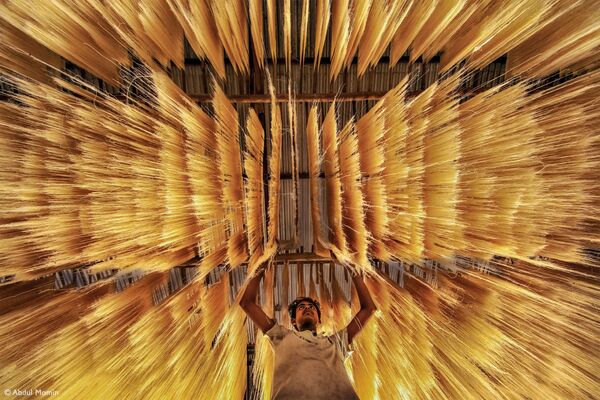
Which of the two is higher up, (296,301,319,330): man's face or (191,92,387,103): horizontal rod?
(191,92,387,103): horizontal rod

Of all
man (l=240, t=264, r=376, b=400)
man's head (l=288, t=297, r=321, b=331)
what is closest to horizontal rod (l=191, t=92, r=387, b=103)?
man (l=240, t=264, r=376, b=400)

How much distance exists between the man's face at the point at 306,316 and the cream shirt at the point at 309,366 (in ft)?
0.15

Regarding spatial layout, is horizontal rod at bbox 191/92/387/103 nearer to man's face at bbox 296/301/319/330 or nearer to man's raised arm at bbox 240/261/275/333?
man's raised arm at bbox 240/261/275/333

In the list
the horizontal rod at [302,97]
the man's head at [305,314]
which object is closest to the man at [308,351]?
the man's head at [305,314]

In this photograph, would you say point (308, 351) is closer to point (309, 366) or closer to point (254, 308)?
point (309, 366)

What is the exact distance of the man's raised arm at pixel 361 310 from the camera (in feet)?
4.61

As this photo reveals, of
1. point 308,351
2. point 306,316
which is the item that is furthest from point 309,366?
point 306,316

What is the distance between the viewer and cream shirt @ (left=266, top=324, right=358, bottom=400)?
107cm

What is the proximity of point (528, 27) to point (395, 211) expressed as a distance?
99cm

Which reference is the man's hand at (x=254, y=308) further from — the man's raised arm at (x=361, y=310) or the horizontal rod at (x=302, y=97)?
the horizontal rod at (x=302, y=97)

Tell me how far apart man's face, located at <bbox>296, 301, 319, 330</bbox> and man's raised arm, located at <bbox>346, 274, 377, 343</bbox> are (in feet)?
0.63

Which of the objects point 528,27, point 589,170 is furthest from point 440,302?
point 528,27

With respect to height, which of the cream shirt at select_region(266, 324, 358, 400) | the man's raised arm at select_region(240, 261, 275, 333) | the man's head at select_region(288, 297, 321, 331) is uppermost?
the man's raised arm at select_region(240, 261, 275, 333)

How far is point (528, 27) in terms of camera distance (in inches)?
47.0
